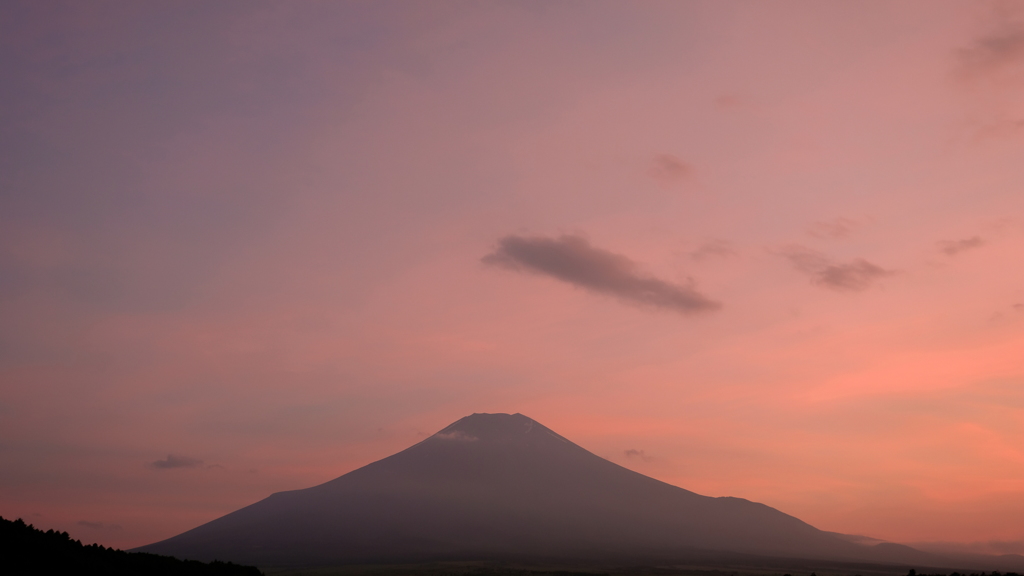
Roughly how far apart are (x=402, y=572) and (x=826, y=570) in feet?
371

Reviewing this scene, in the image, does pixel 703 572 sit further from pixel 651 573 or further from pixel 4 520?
pixel 4 520

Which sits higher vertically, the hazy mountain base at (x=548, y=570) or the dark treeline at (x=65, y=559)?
the dark treeline at (x=65, y=559)

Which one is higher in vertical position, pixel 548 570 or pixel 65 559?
pixel 65 559

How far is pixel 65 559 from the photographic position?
124 ft

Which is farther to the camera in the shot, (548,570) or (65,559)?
(548,570)

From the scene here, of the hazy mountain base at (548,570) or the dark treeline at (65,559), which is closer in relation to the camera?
the dark treeline at (65,559)

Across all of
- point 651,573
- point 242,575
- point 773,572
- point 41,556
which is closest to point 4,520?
point 41,556

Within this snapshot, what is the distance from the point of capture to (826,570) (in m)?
199

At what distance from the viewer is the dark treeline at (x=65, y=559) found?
1451 inches

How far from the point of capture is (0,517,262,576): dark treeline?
36.8 m

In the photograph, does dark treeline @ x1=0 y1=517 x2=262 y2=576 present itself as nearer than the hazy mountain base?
Yes

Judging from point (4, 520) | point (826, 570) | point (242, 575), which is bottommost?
point (826, 570)

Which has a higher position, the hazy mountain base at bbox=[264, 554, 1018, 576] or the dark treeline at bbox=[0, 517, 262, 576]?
the dark treeline at bbox=[0, 517, 262, 576]

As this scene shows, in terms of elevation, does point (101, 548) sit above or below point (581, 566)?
above
